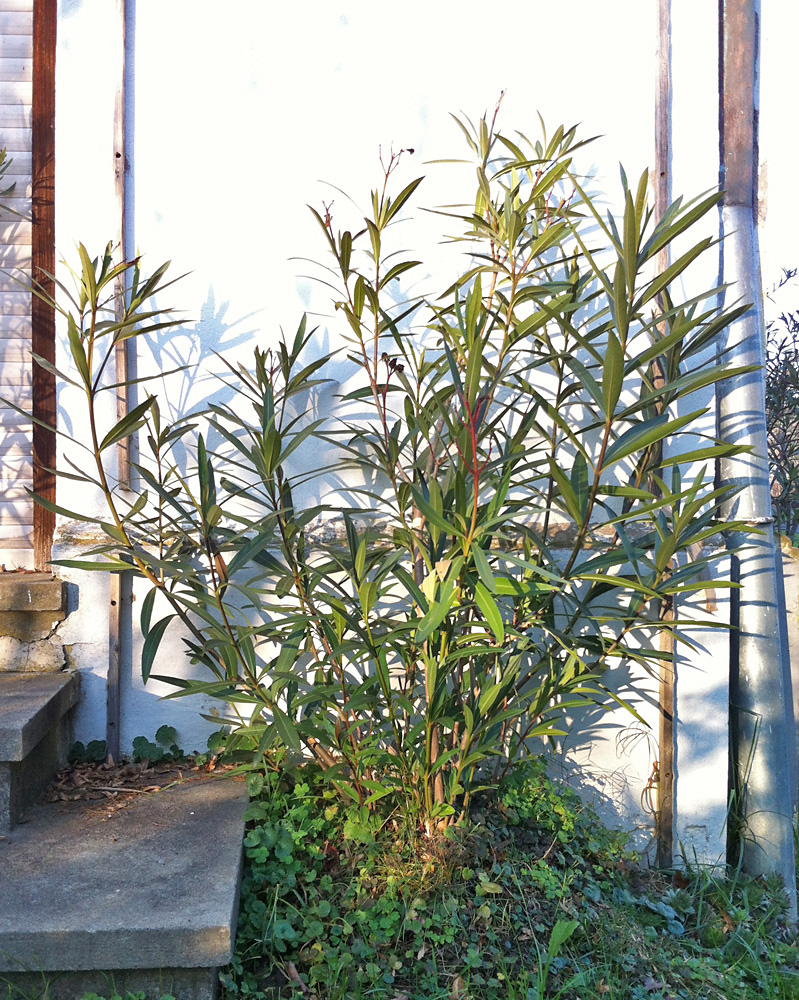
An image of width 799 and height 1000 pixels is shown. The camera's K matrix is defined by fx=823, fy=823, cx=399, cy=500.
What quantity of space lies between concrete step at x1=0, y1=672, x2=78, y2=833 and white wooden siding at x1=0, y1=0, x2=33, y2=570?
0.54 meters

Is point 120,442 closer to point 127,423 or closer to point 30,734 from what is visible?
point 127,423

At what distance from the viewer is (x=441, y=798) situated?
7.31 ft

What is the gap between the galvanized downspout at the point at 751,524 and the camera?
267cm

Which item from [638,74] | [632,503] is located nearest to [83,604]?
[632,503]

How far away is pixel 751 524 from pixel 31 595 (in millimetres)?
2292

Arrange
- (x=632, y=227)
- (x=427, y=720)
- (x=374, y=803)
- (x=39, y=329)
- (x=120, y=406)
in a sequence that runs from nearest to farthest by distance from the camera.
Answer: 1. (x=632, y=227)
2. (x=427, y=720)
3. (x=374, y=803)
4. (x=120, y=406)
5. (x=39, y=329)

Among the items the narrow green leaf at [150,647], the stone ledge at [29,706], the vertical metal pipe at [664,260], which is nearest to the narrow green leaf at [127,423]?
the narrow green leaf at [150,647]

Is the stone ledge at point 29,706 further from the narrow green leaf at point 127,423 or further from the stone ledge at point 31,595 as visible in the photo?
the narrow green leaf at point 127,423

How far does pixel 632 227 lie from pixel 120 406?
164 cm

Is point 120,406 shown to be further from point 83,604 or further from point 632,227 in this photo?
point 632,227

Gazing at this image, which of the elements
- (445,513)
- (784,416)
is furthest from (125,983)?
(784,416)

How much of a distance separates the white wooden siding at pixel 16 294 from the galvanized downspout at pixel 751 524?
2.37 m

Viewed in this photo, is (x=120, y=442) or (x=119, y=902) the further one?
(x=120, y=442)

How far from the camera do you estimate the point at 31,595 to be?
2570mm
